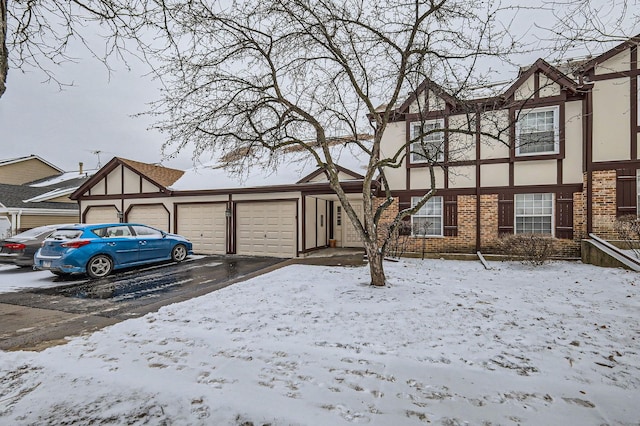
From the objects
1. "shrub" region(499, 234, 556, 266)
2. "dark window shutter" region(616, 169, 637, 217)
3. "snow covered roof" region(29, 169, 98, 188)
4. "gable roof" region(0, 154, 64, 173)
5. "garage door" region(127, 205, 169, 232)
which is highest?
"gable roof" region(0, 154, 64, 173)

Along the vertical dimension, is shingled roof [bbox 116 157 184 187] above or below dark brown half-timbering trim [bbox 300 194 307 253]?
above

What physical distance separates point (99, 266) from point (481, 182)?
12.3 metres

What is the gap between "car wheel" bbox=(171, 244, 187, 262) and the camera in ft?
37.2

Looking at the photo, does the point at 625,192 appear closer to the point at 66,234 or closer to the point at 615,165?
the point at 615,165

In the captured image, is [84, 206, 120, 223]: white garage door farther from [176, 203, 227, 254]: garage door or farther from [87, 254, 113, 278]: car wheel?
[87, 254, 113, 278]: car wheel

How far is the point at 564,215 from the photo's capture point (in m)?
10.5

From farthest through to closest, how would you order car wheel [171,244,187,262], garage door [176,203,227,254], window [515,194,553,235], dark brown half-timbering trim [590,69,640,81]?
1. garage door [176,203,227,254]
2. car wheel [171,244,187,262]
3. window [515,194,553,235]
4. dark brown half-timbering trim [590,69,640,81]

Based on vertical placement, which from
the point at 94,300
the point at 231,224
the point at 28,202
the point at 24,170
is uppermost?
the point at 24,170

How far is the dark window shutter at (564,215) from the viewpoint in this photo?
10477mm

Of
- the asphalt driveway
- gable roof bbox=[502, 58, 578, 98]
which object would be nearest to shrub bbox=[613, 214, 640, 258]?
gable roof bbox=[502, 58, 578, 98]

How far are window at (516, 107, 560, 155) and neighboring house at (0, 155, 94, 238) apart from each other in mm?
22785

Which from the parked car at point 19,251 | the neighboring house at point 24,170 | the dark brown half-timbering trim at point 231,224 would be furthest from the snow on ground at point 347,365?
the neighboring house at point 24,170

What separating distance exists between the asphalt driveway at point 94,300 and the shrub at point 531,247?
26.5 ft

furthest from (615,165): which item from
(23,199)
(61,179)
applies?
(61,179)
